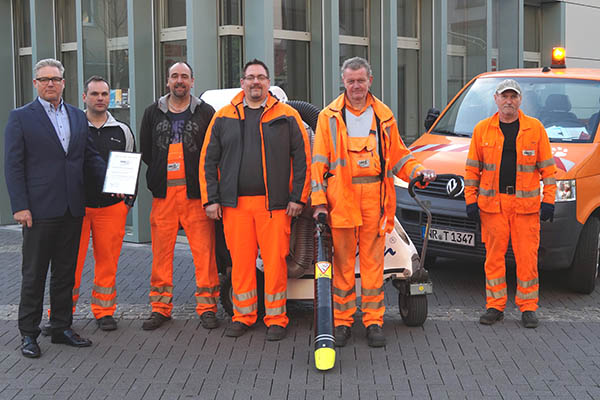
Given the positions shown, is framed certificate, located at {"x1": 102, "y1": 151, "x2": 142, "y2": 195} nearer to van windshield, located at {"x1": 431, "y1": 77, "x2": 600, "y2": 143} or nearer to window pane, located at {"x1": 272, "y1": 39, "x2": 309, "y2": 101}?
van windshield, located at {"x1": 431, "y1": 77, "x2": 600, "y2": 143}

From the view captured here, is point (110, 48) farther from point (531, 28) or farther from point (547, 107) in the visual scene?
point (531, 28)

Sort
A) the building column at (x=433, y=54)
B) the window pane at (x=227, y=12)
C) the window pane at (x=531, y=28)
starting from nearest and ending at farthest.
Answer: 1. the window pane at (x=227, y=12)
2. the building column at (x=433, y=54)
3. the window pane at (x=531, y=28)

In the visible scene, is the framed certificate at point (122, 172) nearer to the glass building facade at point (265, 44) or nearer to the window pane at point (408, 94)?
the glass building facade at point (265, 44)

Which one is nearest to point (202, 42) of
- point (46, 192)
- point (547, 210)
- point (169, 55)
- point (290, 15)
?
point (169, 55)

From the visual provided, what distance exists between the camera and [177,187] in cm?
677

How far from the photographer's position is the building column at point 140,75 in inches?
440

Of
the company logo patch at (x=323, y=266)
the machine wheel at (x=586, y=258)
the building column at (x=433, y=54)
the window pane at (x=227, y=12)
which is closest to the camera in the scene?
the company logo patch at (x=323, y=266)

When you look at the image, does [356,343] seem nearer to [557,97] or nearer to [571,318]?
[571,318]

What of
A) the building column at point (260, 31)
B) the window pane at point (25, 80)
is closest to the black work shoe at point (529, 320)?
the building column at point (260, 31)

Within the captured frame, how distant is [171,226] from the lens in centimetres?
686

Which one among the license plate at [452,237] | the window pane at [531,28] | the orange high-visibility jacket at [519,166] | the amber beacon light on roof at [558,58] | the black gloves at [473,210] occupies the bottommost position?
the license plate at [452,237]

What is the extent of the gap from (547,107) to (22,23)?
9037 mm

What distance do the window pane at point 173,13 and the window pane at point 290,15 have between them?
1.25m

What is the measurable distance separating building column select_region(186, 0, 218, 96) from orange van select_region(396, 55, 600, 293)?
3176 mm
